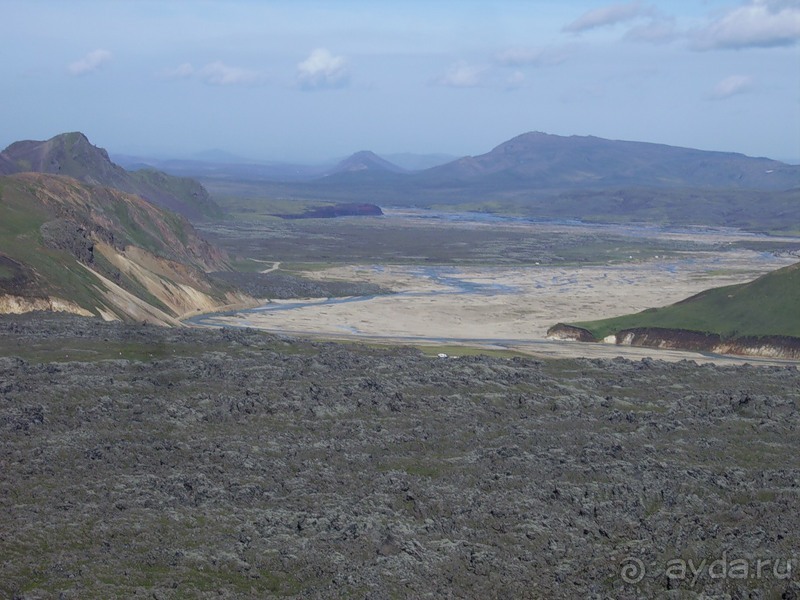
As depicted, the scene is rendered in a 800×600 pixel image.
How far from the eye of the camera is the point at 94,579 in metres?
22.9

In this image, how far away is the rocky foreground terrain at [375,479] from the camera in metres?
24.3

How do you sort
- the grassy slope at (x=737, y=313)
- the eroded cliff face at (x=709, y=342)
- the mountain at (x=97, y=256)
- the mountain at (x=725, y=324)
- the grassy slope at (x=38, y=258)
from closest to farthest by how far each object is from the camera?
the mountain at (x=97, y=256) → the grassy slope at (x=38, y=258) → the eroded cliff face at (x=709, y=342) → the mountain at (x=725, y=324) → the grassy slope at (x=737, y=313)

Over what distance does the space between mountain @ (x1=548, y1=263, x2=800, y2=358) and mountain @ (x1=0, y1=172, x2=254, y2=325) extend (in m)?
27.9

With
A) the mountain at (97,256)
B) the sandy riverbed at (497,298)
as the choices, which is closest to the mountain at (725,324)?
the sandy riverbed at (497,298)

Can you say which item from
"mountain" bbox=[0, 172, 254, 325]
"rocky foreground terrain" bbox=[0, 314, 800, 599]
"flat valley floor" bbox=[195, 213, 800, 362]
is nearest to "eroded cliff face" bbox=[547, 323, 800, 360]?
"flat valley floor" bbox=[195, 213, 800, 362]

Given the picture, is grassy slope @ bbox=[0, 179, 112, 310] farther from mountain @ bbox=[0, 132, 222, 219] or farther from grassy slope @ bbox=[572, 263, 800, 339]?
mountain @ bbox=[0, 132, 222, 219]

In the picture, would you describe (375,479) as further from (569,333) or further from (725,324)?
(725,324)

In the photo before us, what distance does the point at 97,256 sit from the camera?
238 ft

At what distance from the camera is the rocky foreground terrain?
79.7 feet

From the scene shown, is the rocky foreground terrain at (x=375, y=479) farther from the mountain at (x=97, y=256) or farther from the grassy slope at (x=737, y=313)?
the grassy slope at (x=737, y=313)

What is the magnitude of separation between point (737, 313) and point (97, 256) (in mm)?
43313

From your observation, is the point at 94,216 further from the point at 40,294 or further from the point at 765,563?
the point at 765,563

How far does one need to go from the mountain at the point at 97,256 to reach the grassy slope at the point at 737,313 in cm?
2955

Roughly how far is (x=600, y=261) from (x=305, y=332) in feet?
→ 233
